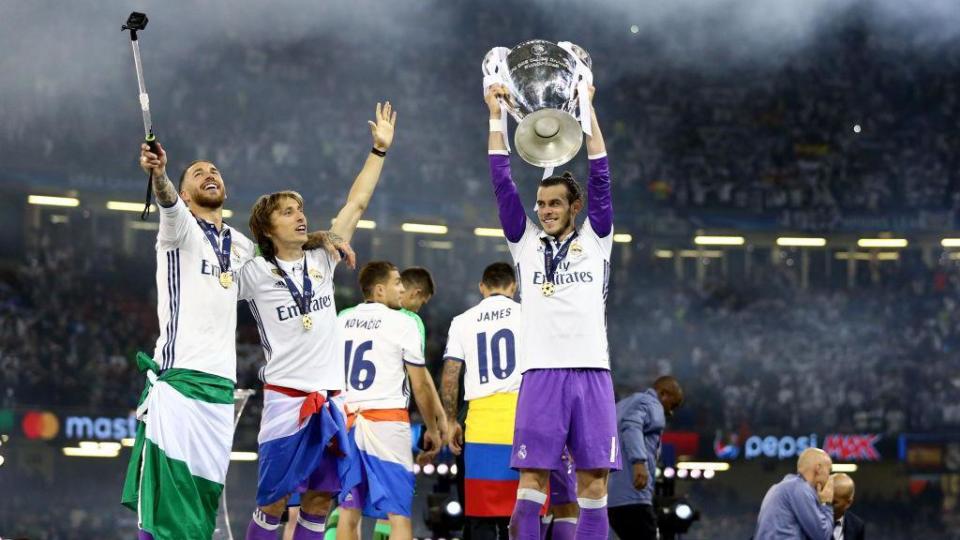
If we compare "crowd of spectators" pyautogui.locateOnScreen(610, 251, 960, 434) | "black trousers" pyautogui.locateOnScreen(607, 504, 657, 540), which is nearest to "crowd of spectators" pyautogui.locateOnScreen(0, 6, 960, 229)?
"crowd of spectators" pyautogui.locateOnScreen(610, 251, 960, 434)

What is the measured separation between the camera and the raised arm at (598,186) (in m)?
5.00

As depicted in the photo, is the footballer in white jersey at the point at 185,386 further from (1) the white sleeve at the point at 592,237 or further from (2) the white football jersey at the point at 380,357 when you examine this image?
(2) the white football jersey at the point at 380,357

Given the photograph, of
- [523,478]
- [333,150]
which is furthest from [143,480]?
[333,150]

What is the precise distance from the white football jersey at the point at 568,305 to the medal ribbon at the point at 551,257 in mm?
12

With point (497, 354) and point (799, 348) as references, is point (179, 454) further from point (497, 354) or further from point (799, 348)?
point (799, 348)

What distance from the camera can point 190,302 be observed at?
452 centimetres

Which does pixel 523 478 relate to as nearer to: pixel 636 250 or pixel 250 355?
pixel 250 355

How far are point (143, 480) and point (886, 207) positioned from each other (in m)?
16.8

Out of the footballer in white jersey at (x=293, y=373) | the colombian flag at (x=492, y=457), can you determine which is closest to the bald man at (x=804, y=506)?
the colombian flag at (x=492, y=457)

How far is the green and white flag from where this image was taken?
172 inches

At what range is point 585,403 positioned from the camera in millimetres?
4902

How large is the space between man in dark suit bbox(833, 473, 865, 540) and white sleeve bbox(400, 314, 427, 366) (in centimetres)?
281

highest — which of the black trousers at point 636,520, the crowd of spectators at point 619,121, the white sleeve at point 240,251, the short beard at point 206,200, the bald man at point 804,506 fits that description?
the crowd of spectators at point 619,121

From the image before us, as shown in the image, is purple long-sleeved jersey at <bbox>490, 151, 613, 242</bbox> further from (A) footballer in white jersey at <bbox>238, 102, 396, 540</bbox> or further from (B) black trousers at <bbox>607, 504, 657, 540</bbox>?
(B) black trousers at <bbox>607, 504, 657, 540</bbox>
